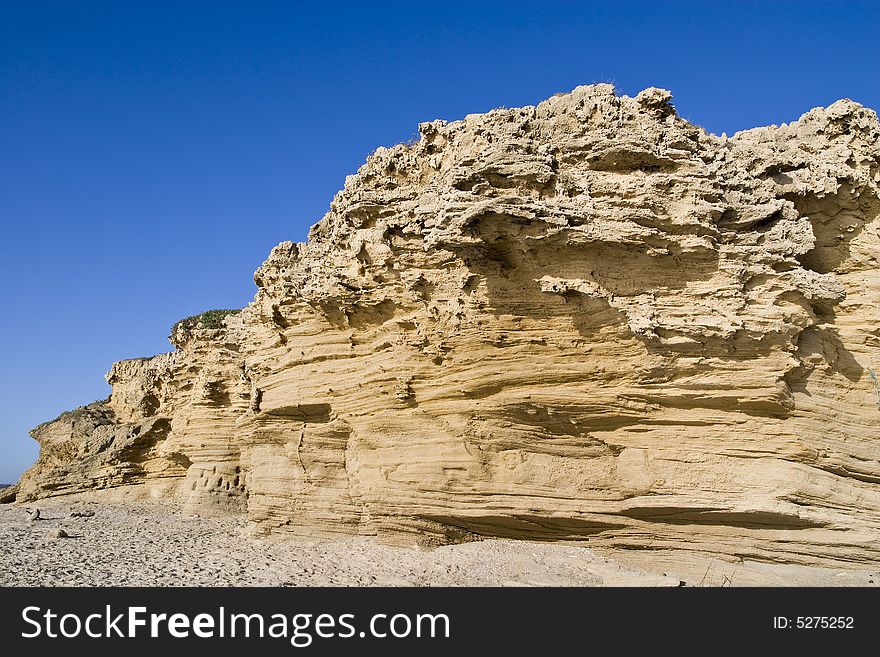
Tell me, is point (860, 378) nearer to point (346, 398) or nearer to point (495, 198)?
point (495, 198)

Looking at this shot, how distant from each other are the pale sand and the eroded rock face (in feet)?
1.48

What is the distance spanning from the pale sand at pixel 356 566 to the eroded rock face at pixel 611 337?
45cm

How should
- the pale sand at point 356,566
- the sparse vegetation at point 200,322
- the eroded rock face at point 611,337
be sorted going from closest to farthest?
1. the pale sand at point 356,566
2. the eroded rock face at point 611,337
3. the sparse vegetation at point 200,322

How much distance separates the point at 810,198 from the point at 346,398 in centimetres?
1175

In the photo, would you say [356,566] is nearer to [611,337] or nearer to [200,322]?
[611,337]

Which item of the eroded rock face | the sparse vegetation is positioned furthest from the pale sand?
the sparse vegetation

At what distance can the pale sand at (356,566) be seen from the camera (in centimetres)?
1203

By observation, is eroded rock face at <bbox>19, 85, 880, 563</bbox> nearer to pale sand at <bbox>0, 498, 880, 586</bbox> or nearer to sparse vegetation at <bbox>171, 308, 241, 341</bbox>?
pale sand at <bbox>0, 498, 880, 586</bbox>

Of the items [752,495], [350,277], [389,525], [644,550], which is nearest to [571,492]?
[644,550]

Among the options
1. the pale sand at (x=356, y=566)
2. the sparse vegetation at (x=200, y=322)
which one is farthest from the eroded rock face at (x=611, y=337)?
the sparse vegetation at (x=200, y=322)

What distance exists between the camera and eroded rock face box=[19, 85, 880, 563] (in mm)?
12523

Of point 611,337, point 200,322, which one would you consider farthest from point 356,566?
point 200,322

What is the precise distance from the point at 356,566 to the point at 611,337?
7.22 m

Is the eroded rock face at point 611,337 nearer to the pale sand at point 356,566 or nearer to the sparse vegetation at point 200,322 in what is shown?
the pale sand at point 356,566
